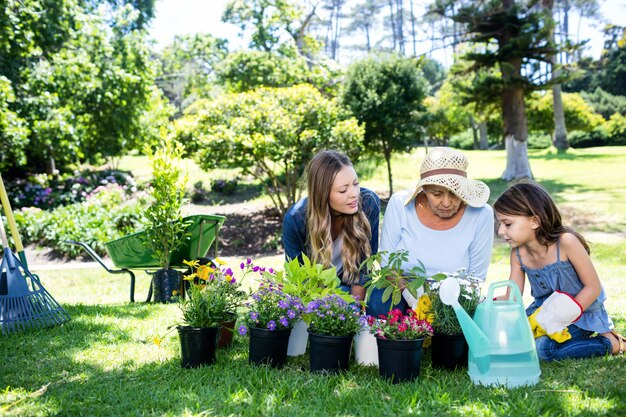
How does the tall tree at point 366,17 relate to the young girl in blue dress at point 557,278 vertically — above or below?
above

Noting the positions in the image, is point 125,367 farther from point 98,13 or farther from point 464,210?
point 98,13

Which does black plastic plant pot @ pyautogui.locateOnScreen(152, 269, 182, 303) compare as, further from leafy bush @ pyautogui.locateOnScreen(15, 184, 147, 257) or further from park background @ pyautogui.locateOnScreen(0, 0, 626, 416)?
leafy bush @ pyautogui.locateOnScreen(15, 184, 147, 257)

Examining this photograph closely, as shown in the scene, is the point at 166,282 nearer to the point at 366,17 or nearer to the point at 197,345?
the point at 197,345

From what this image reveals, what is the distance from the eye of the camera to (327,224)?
3.12 m

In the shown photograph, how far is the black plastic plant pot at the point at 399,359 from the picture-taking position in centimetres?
244

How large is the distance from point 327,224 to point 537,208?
1.06 meters

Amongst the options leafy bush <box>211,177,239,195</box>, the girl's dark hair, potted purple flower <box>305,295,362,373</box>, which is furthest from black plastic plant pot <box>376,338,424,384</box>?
leafy bush <box>211,177,239,195</box>

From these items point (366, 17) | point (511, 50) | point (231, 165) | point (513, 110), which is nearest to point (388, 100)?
point (511, 50)

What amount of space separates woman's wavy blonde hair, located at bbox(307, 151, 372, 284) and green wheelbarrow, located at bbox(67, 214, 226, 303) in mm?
1772

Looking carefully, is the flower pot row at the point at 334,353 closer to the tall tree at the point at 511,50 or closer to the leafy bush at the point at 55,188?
the leafy bush at the point at 55,188

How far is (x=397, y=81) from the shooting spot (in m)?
12.1

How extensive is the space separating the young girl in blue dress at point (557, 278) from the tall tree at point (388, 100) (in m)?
8.96

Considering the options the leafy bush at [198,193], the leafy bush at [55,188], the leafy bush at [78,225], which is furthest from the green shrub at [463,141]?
the leafy bush at [78,225]

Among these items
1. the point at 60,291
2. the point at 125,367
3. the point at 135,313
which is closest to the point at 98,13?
the point at 60,291
